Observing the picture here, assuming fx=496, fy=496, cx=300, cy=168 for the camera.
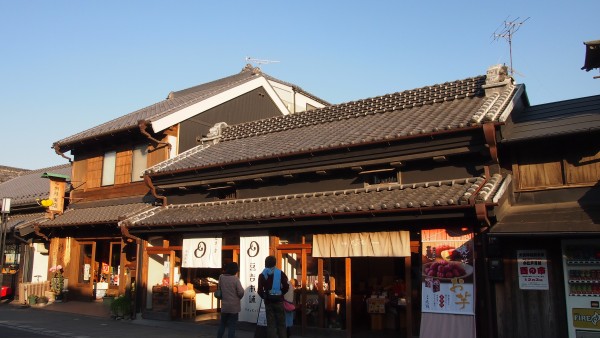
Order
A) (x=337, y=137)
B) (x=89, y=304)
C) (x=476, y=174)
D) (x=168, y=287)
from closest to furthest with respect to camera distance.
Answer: (x=476, y=174)
(x=337, y=137)
(x=168, y=287)
(x=89, y=304)

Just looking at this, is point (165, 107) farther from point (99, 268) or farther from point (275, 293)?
point (275, 293)

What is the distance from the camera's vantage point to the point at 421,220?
10703 mm

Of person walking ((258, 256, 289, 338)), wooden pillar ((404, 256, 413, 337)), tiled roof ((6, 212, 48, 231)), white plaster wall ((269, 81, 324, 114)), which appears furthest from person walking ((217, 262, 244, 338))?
white plaster wall ((269, 81, 324, 114))

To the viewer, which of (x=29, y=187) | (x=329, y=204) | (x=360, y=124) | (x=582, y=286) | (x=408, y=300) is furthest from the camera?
(x=29, y=187)

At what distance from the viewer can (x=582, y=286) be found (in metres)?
9.45

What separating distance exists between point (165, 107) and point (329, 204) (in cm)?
1144

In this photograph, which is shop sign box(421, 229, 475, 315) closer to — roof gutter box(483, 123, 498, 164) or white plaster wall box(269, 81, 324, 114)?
roof gutter box(483, 123, 498, 164)

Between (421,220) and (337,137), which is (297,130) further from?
(421,220)

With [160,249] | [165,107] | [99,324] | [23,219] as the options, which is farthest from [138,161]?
[23,219]

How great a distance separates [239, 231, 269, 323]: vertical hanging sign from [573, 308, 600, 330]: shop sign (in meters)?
7.18

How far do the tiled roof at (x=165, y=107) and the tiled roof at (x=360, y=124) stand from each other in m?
1.97

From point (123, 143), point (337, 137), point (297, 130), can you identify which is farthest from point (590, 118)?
point (123, 143)

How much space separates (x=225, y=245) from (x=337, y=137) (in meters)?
4.45

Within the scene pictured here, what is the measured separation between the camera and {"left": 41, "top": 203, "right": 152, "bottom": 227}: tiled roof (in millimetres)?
17281
